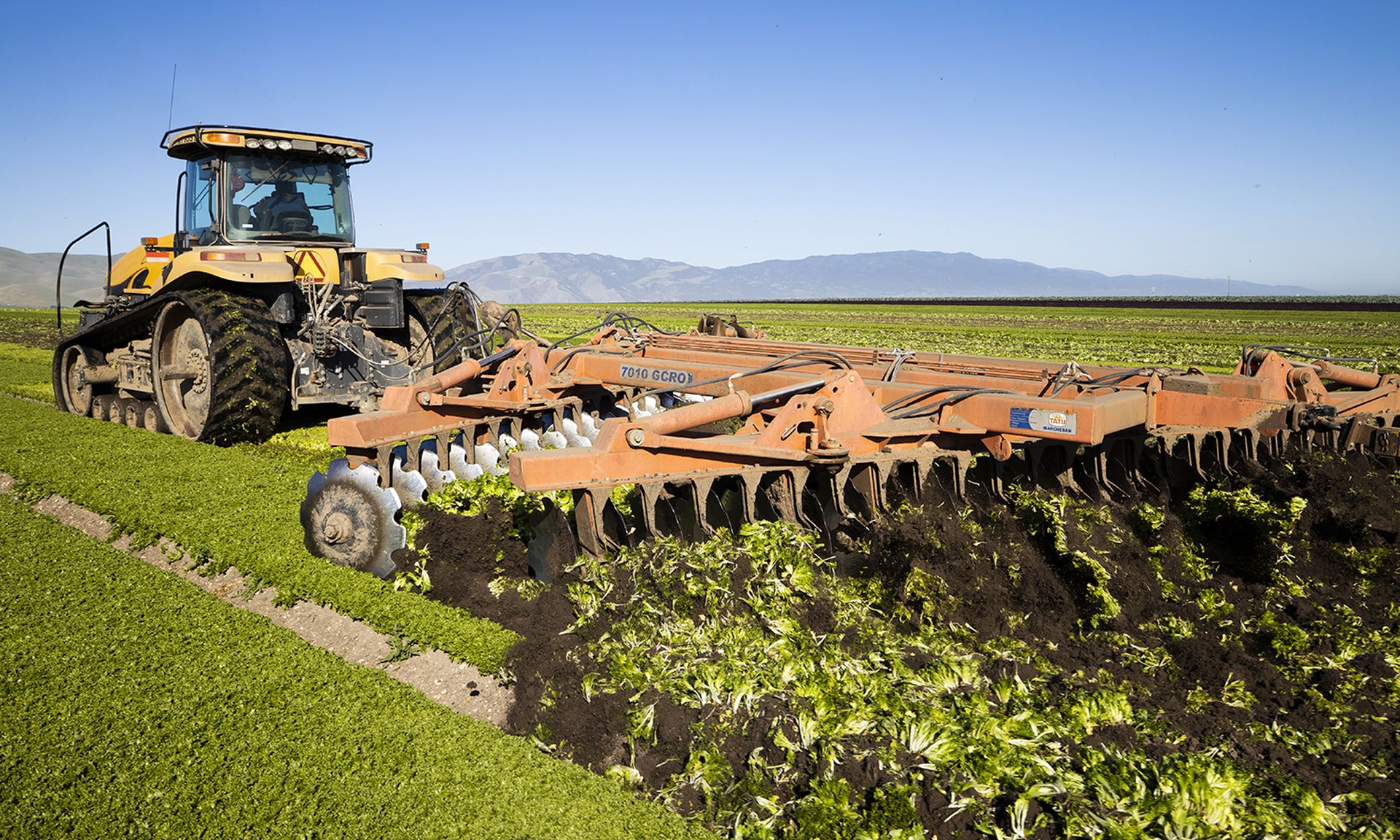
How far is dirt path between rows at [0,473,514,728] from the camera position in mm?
4105

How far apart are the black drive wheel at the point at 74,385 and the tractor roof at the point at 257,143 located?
3.13 metres

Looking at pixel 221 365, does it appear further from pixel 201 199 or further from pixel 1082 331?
pixel 1082 331

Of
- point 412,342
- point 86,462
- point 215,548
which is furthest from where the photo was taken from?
point 412,342

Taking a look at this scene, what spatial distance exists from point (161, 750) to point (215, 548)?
8.35ft

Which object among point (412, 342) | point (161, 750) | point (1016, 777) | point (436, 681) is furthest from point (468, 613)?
point (412, 342)

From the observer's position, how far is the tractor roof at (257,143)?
927cm

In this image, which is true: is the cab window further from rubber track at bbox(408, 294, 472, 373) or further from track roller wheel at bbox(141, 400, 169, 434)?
rubber track at bbox(408, 294, 472, 373)

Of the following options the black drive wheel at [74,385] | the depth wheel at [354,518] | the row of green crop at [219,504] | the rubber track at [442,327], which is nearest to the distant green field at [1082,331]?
the rubber track at [442,327]

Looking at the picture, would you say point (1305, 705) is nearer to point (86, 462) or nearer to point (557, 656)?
point (557, 656)

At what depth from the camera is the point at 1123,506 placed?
16.7 ft

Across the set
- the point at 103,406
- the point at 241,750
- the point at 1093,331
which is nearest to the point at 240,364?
the point at 103,406

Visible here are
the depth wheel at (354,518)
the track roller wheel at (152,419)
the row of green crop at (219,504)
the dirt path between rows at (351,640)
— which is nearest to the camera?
the dirt path between rows at (351,640)

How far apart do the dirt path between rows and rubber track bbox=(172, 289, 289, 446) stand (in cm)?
236

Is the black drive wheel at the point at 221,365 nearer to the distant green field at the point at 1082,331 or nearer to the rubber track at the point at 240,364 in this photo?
the rubber track at the point at 240,364
